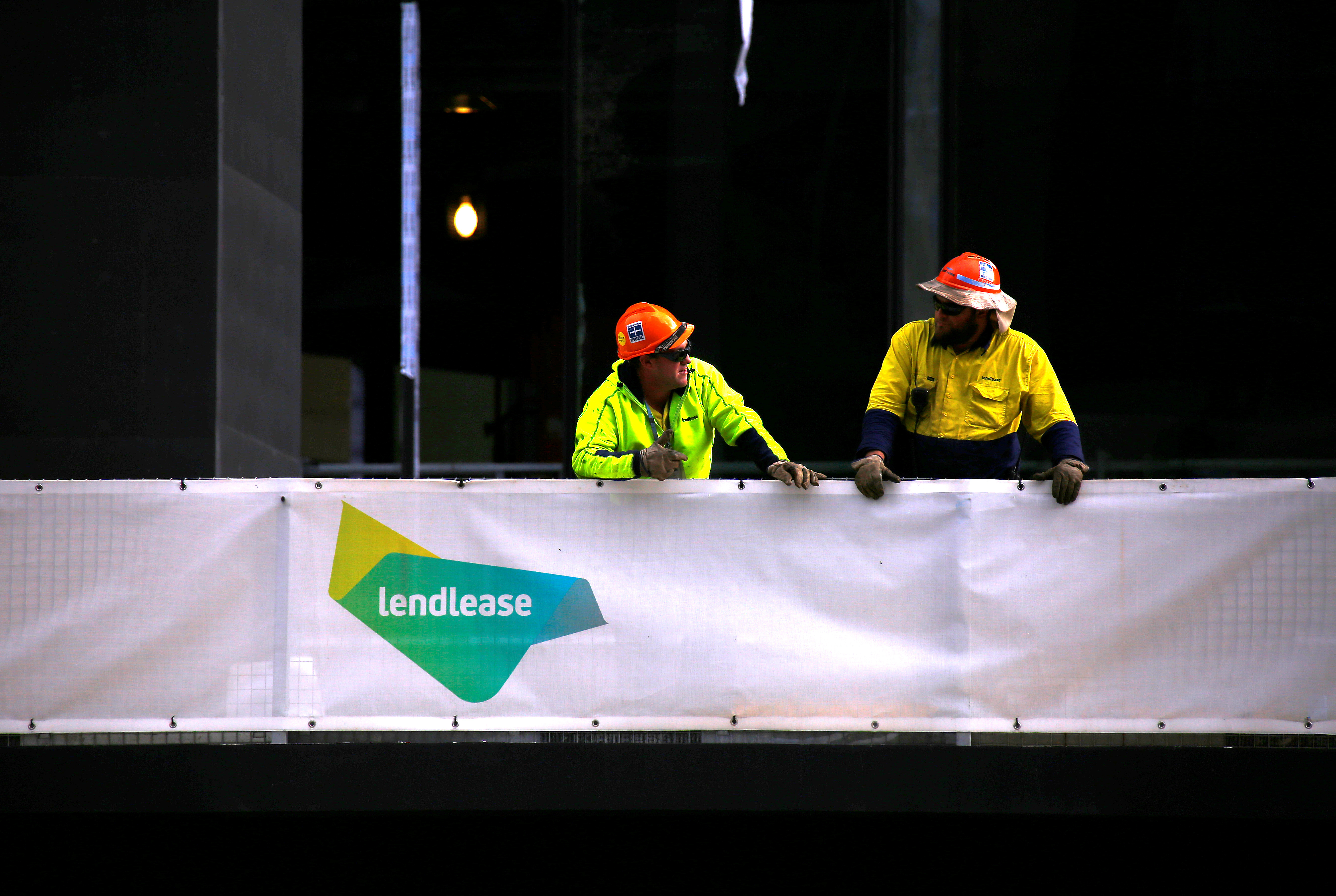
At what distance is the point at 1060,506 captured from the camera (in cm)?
575

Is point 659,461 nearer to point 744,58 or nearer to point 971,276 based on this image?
point 971,276

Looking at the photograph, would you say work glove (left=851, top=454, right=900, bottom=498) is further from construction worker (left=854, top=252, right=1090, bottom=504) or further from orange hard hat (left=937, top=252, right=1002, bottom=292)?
orange hard hat (left=937, top=252, right=1002, bottom=292)

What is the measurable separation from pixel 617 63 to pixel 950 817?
7148mm

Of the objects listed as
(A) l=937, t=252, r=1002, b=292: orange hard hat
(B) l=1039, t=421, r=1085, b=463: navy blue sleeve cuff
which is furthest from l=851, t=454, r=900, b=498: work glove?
(A) l=937, t=252, r=1002, b=292: orange hard hat

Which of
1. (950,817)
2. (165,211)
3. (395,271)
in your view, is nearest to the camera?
(950,817)

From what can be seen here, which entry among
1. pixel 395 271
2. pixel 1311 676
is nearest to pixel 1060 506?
pixel 1311 676

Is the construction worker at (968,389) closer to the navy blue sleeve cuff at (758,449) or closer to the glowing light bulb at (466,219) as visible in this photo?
the navy blue sleeve cuff at (758,449)

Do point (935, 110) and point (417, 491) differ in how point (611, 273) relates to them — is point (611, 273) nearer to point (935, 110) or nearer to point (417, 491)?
point (935, 110)

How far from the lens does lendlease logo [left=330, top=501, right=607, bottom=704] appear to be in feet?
19.0

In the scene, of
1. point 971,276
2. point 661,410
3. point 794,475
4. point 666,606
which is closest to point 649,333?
point 661,410

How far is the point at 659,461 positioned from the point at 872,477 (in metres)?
0.93

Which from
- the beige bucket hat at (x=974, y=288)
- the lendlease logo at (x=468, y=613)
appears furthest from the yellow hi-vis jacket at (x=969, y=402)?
the lendlease logo at (x=468, y=613)

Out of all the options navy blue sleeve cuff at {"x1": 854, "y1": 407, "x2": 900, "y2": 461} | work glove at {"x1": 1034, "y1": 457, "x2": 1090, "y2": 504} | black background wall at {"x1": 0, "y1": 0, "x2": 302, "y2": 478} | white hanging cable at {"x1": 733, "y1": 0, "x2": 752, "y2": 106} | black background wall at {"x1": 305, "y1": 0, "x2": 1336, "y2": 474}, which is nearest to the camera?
work glove at {"x1": 1034, "y1": 457, "x2": 1090, "y2": 504}

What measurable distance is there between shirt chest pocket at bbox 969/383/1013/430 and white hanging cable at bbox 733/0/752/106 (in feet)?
18.3
